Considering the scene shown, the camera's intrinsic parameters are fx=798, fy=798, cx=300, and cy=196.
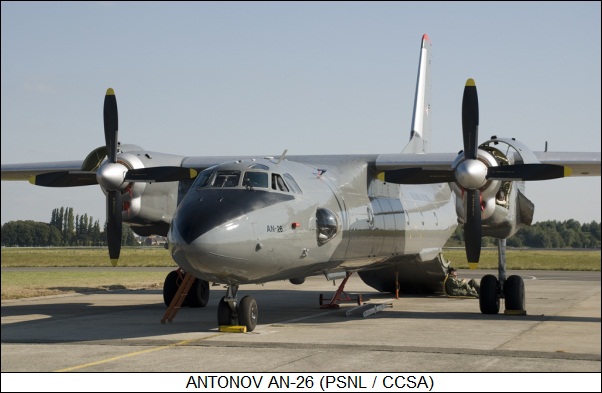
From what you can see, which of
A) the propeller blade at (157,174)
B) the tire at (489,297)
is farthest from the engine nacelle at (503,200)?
the propeller blade at (157,174)

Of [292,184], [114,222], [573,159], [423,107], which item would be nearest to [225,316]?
[292,184]

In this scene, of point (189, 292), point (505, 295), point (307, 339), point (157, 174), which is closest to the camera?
point (307, 339)

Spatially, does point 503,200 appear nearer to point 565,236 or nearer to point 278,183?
point 278,183

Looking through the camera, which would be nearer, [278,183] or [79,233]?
[79,233]

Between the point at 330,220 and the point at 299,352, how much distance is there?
4.23 m

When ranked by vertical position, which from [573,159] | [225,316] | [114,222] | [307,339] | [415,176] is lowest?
[307,339]

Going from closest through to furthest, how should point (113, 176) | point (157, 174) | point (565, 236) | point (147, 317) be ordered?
point (565, 236) → point (147, 317) → point (157, 174) → point (113, 176)

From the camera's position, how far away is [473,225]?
1756 centimetres

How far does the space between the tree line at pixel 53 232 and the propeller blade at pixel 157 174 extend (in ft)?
13.1

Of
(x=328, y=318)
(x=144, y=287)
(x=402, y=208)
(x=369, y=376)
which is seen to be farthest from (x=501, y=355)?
(x=144, y=287)

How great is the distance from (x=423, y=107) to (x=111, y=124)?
1302 centimetres

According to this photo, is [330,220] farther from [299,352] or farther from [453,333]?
[299,352]

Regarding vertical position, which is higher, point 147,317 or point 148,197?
point 148,197

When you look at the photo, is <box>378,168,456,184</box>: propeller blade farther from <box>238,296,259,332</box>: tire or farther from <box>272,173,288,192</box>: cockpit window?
<box>238,296,259,332</box>: tire
